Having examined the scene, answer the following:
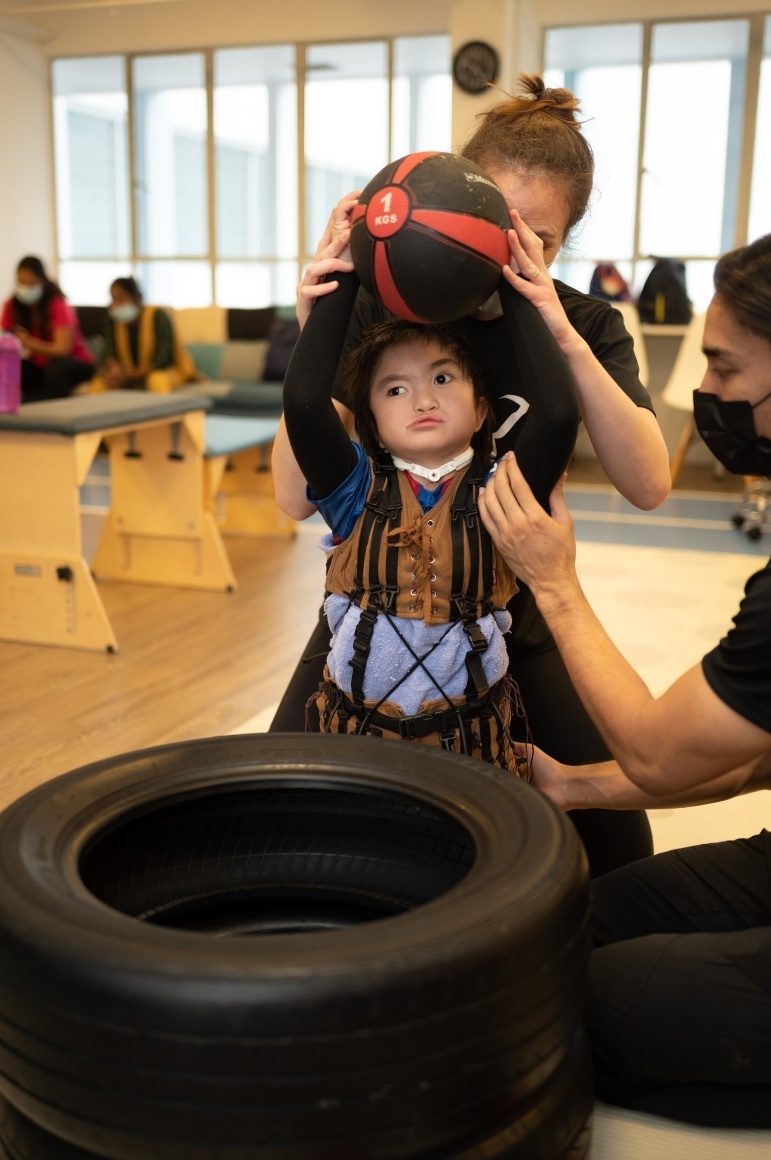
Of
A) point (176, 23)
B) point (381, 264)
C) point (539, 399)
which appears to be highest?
point (176, 23)

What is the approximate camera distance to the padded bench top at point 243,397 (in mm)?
8070

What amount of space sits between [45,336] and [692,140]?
213 inches

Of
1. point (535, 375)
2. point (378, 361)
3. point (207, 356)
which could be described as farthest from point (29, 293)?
point (535, 375)

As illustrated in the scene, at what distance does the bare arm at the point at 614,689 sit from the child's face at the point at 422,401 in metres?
0.11

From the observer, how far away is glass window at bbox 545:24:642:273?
926 cm

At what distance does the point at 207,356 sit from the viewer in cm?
903

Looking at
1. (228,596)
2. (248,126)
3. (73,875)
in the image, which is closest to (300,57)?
(248,126)

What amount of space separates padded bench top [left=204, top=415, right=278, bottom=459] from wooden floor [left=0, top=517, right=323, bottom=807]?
59cm

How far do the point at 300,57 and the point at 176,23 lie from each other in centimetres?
123

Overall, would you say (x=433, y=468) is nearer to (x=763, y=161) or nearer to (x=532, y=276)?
(x=532, y=276)

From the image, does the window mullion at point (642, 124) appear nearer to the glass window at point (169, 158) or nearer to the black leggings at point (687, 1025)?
the glass window at point (169, 158)

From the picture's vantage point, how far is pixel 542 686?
197cm

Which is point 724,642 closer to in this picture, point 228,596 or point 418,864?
point 418,864

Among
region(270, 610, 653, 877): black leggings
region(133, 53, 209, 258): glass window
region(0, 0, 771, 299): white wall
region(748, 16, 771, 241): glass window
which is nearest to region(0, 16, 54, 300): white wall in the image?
region(0, 0, 771, 299): white wall
